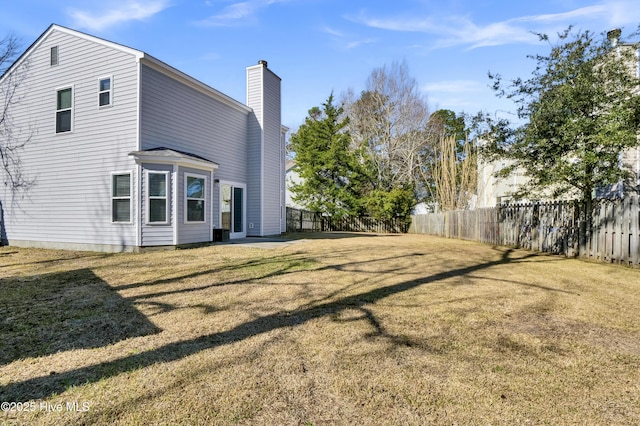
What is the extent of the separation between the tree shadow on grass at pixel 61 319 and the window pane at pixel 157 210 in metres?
4.35

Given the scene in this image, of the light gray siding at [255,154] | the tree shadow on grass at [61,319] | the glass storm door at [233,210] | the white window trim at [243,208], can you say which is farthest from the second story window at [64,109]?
the tree shadow on grass at [61,319]

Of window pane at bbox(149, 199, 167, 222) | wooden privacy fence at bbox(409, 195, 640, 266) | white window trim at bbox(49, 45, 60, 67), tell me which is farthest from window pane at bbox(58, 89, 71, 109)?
wooden privacy fence at bbox(409, 195, 640, 266)

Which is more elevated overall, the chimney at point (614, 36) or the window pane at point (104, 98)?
the chimney at point (614, 36)

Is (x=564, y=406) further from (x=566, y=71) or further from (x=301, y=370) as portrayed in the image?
(x=566, y=71)

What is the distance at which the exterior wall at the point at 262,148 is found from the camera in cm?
1412

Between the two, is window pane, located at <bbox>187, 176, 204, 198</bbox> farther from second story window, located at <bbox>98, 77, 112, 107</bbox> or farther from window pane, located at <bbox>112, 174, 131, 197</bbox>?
second story window, located at <bbox>98, 77, 112, 107</bbox>

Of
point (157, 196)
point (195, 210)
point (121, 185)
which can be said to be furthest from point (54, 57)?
point (195, 210)

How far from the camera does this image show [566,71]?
8891mm

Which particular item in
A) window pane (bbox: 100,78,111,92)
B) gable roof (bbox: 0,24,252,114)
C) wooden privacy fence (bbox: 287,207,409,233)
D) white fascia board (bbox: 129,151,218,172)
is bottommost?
wooden privacy fence (bbox: 287,207,409,233)

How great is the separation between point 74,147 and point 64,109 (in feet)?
4.44

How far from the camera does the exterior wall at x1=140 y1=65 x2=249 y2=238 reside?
996cm

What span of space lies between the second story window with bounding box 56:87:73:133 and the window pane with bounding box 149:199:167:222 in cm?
402

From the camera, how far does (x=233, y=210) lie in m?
13.5

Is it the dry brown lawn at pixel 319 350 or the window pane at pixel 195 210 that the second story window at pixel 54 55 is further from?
the dry brown lawn at pixel 319 350
